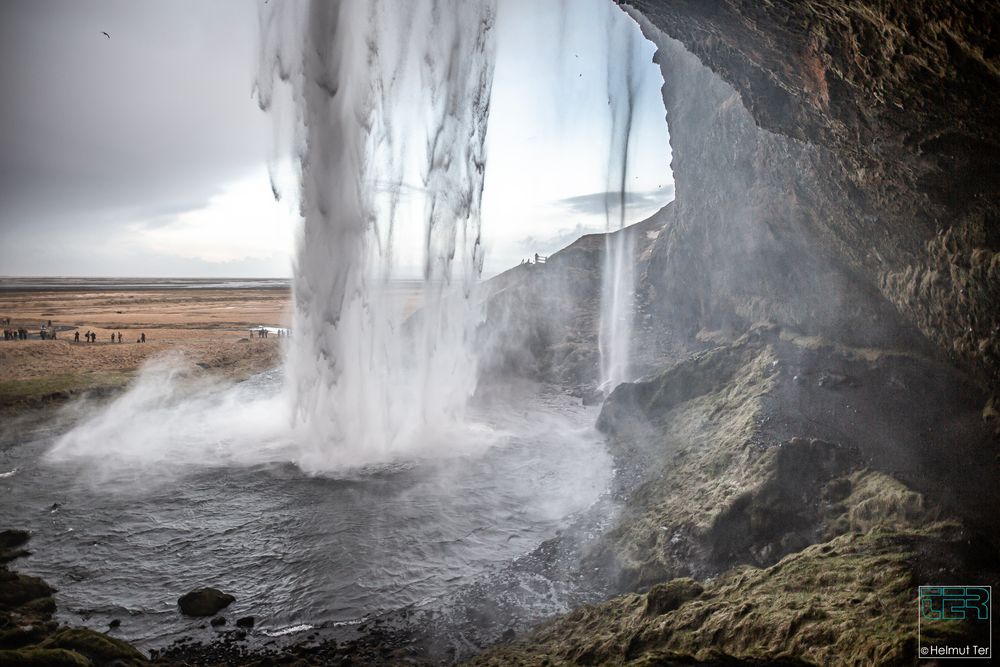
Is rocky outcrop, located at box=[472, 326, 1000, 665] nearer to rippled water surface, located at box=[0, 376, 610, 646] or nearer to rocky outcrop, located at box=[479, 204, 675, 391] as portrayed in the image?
rippled water surface, located at box=[0, 376, 610, 646]

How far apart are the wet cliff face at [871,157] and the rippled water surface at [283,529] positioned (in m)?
12.0

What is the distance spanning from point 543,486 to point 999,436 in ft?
45.2

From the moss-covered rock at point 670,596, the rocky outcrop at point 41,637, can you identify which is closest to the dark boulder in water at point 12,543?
the rocky outcrop at point 41,637

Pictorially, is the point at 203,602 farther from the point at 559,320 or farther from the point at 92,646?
the point at 559,320

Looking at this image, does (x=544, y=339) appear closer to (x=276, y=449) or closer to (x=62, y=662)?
(x=276, y=449)

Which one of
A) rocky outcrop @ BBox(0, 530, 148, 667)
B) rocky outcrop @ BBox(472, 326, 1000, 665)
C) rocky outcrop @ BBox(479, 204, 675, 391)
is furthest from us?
rocky outcrop @ BBox(479, 204, 675, 391)

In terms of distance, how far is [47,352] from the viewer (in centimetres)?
4481

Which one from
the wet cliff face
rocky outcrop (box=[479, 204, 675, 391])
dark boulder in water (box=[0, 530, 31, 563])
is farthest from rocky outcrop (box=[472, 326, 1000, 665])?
rocky outcrop (box=[479, 204, 675, 391])

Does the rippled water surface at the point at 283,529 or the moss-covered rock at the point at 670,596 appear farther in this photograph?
the rippled water surface at the point at 283,529

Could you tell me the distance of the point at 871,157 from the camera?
13.1m

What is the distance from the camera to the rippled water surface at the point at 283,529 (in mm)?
13969

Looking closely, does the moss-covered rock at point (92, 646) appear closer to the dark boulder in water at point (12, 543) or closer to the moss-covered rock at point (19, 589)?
the moss-covered rock at point (19, 589)
